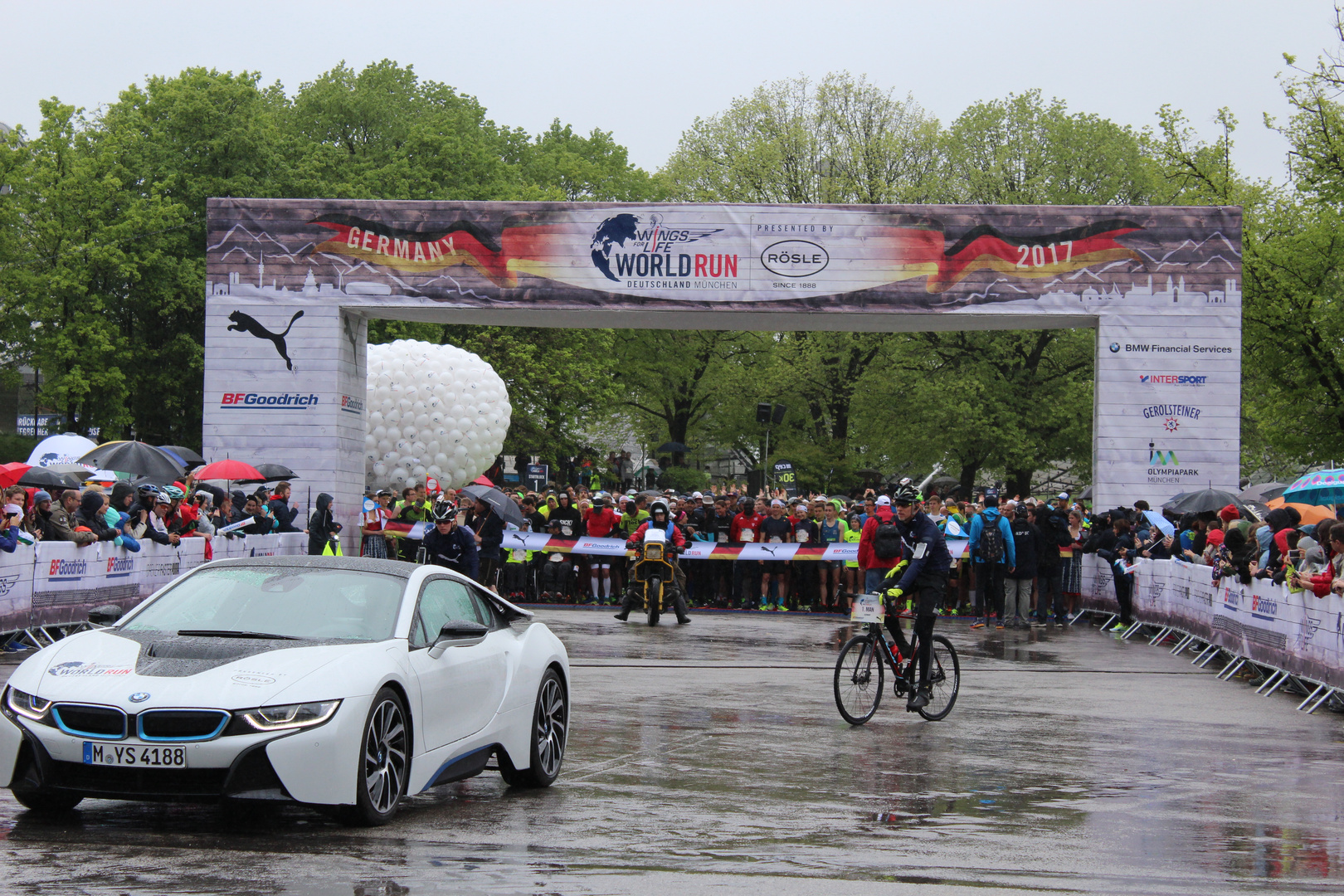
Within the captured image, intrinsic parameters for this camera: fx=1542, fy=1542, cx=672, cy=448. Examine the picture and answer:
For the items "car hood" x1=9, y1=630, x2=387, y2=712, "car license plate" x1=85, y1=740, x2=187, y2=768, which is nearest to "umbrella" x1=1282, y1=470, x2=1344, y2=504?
"car hood" x1=9, y1=630, x2=387, y2=712

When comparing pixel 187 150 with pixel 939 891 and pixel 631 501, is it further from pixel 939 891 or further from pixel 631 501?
pixel 939 891

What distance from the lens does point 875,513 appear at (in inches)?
578

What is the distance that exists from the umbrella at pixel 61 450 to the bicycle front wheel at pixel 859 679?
970 inches

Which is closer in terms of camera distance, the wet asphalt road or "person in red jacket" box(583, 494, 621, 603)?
the wet asphalt road

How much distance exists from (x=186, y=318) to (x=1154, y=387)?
31954mm

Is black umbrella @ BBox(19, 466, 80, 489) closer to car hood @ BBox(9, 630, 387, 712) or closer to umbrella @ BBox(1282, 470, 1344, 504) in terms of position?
car hood @ BBox(9, 630, 387, 712)

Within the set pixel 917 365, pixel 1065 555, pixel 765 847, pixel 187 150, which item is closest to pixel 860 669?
pixel 765 847

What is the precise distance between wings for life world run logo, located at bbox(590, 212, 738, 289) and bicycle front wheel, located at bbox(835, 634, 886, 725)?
16.6 meters

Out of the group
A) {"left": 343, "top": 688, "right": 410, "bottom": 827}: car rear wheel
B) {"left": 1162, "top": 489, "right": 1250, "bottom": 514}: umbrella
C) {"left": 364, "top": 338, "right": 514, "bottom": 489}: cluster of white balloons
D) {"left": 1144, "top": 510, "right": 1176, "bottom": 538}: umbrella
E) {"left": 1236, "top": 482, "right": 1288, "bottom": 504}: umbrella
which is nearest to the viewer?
{"left": 343, "top": 688, "right": 410, "bottom": 827}: car rear wheel

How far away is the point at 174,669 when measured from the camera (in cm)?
727

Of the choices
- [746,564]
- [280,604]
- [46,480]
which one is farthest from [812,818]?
[746,564]

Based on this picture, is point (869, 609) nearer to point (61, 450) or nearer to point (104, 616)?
point (104, 616)

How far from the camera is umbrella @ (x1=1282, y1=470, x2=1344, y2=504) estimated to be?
82.6ft

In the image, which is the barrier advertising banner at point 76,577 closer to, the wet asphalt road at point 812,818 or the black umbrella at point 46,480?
the black umbrella at point 46,480
